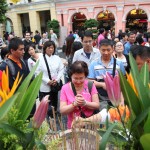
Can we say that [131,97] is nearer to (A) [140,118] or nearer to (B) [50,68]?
(A) [140,118]

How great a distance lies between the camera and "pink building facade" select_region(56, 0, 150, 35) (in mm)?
14441

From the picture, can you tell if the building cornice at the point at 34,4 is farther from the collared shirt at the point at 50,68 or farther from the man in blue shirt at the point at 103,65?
the man in blue shirt at the point at 103,65

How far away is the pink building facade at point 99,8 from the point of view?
1444 centimetres

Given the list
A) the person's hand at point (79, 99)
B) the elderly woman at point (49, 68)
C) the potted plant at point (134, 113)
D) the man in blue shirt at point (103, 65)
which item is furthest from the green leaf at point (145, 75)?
the elderly woman at point (49, 68)

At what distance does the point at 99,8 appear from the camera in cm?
1573

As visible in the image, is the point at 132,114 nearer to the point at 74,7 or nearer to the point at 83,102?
the point at 83,102

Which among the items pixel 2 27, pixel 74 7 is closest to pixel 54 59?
pixel 74 7

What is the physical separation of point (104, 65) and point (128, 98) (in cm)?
173

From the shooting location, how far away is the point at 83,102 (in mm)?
1643

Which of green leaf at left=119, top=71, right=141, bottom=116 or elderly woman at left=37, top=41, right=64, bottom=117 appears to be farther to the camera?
elderly woman at left=37, top=41, right=64, bottom=117

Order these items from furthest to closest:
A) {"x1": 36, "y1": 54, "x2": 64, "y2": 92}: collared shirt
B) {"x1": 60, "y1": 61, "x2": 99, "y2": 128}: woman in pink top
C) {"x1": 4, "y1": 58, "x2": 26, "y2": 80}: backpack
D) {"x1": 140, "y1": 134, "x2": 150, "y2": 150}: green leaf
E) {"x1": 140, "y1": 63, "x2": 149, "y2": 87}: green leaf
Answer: {"x1": 36, "y1": 54, "x2": 64, "y2": 92}: collared shirt < {"x1": 4, "y1": 58, "x2": 26, "y2": 80}: backpack < {"x1": 60, "y1": 61, "x2": 99, "y2": 128}: woman in pink top < {"x1": 140, "y1": 63, "x2": 149, "y2": 87}: green leaf < {"x1": 140, "y1": 134, "x2": 150, "y2": 150}: green leaf

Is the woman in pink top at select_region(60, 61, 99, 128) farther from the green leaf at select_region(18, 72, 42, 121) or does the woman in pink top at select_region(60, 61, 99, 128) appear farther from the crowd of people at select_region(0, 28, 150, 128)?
the green leaf at select_region(18, 72, 42, 121)

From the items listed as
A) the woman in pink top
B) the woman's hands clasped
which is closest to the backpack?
the woman in pink top

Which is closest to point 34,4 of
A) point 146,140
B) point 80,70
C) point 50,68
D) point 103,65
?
point 50,68
